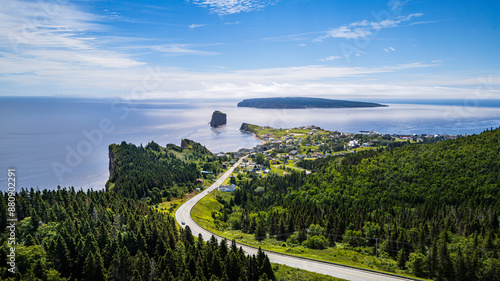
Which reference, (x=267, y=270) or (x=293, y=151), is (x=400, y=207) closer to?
(x=267, y=270)

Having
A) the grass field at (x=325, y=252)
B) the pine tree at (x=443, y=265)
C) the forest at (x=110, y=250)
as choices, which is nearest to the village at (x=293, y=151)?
the grass field at (x=325, y=252)

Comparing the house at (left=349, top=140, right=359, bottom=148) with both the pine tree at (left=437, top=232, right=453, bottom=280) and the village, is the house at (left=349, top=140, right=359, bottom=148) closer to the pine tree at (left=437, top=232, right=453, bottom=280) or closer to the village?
the village

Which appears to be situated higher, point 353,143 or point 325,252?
point 353,143

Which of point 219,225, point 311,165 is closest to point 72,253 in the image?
point 219,225

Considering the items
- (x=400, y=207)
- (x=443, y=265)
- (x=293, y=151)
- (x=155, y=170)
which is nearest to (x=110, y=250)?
(x=443, y=265)

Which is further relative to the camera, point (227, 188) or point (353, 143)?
point (353, 143)

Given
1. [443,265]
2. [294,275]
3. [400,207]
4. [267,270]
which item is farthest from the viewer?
[400,207]

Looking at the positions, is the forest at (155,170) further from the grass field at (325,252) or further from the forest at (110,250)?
the grass field at (325,252)

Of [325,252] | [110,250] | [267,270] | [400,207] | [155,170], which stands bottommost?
[400,207]
